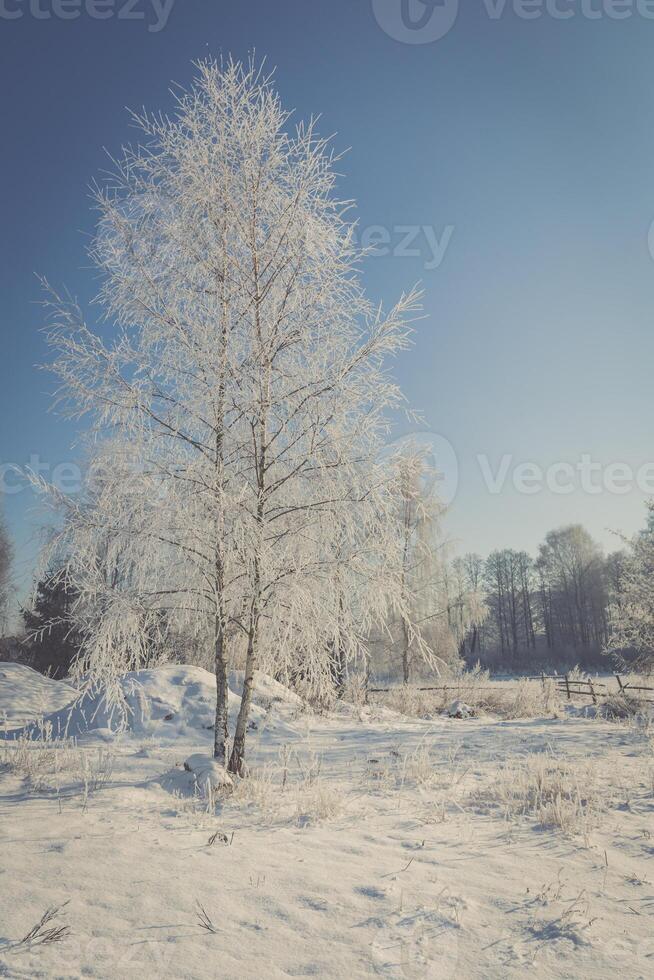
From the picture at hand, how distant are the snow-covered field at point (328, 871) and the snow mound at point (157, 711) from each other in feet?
6.10

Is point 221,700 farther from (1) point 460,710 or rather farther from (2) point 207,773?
(1) point 460,710

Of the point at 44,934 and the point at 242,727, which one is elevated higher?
the point at 242,727

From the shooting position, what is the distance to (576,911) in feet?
9.87

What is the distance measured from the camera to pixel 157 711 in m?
9.37

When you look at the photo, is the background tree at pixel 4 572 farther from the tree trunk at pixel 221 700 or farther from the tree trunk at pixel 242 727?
the tree trunk at pixel 242 727

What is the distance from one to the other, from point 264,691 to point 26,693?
6525mm

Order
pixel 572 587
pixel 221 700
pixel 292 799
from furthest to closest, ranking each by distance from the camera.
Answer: pixel 572 587 → pixel 221 700 → pixel 292 799

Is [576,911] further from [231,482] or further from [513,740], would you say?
[513,740]

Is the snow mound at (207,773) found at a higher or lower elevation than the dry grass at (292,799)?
higher

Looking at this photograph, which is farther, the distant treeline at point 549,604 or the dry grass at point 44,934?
the distant treeline at point 549,604

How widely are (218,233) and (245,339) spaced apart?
1288 millimetres

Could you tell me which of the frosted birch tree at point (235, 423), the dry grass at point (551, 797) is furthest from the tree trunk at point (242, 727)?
the dry grass at point (551, 797)

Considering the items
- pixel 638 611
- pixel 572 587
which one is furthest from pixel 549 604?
pixel 638 611

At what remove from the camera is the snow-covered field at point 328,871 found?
8.20ft
